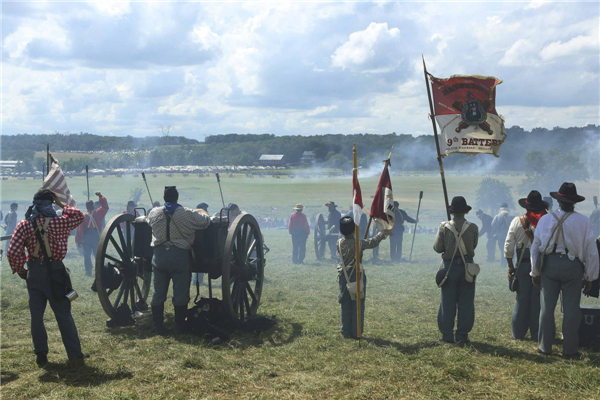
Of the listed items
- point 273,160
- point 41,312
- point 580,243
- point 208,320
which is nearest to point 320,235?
point 208,320

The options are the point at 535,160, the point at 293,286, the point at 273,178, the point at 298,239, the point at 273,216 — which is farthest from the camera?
the point at 273,178

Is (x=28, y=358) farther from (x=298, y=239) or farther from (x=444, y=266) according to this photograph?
(x=298, y=239)

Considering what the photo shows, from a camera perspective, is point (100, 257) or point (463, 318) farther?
point (100, 257)

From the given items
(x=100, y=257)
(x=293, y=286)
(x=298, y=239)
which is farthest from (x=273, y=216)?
(x=100, y=257)

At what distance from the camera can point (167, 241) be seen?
20.4ft

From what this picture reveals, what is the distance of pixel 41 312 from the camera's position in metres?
5.06

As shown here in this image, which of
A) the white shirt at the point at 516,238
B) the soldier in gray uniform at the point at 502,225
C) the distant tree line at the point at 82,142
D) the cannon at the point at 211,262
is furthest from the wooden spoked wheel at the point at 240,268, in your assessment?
the distant tree line at the point at 82,142

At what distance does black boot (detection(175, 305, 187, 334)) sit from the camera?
250 inches

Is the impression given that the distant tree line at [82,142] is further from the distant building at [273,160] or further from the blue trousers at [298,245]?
the blue trousers at [298,245]

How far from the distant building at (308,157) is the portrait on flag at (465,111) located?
56.7 metres

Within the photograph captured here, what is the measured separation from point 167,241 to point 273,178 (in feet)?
151

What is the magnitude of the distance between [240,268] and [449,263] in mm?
2631

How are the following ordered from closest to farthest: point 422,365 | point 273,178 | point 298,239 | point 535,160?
point 422,365, point 298,239, point 535,160, point 273,178

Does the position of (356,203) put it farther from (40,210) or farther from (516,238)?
(40,210)
